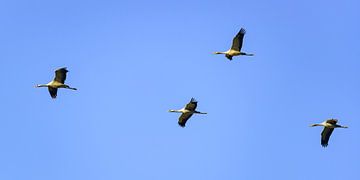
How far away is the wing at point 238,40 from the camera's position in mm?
140250

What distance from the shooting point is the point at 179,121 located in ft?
470

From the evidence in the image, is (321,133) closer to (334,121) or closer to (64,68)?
(334,121)

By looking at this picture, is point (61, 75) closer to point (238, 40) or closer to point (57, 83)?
point (57, 83)

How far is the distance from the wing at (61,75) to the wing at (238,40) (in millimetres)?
12018

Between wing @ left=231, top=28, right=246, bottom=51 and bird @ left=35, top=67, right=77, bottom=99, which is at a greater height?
wing @ left=231, top=28, right=246, bottom=51

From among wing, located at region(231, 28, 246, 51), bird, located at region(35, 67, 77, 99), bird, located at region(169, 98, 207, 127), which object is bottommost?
bird, located at region(169, 98, 207, 127)

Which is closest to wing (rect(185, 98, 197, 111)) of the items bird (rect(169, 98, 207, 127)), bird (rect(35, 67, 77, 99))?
bird (rect(169, 98, 207, 127))

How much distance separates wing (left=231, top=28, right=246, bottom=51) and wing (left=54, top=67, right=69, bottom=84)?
39.4 ft

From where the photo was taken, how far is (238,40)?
462 feet

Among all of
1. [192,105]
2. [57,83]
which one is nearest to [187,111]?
[192,105]

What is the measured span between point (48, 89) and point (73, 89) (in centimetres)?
208

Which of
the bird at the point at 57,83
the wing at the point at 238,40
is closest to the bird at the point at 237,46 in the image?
the wing at the point at 238,40

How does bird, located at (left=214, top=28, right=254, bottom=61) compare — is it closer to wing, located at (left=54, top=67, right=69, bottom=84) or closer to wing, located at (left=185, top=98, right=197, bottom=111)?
wing, located at (left=185, top=98, right=197, bottom=111)

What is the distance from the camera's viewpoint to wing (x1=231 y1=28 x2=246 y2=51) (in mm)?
140250
